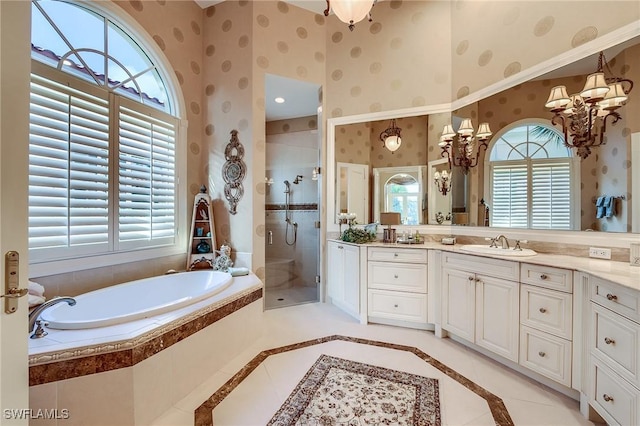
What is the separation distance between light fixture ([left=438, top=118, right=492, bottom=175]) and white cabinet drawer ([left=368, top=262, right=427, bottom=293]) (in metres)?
1.12

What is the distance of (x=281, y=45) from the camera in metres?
3.48

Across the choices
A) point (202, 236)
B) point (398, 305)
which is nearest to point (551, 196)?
point (398, 305)

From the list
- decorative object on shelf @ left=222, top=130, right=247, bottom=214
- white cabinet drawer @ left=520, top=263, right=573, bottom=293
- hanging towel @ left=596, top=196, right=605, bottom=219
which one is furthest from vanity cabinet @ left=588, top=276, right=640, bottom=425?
decorative object on shelf @ left=222, top=130, right=247, bottom=214

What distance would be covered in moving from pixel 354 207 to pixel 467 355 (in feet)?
6.13

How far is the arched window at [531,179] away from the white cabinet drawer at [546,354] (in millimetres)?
895

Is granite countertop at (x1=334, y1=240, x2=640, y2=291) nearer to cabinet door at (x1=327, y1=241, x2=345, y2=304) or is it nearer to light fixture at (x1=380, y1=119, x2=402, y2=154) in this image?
cabinet door at (x1=327, y1=241, x2=345, y2=304)

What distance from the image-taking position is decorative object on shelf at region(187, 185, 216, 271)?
3273mm

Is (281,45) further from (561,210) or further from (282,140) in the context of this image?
(561,210)

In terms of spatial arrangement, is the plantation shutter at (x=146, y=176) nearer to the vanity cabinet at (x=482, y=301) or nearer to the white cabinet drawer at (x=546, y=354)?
the vanity cabinet at (x=482, y=301)

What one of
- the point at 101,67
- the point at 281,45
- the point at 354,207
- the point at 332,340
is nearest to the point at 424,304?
the point at 332,340

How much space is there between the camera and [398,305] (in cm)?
295

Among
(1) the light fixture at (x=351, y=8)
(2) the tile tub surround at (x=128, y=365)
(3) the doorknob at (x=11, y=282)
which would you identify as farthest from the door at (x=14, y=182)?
(1) the light fixture at (x=351, y=8)

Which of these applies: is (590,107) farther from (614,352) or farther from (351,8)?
(351,8)

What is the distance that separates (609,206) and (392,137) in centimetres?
199
